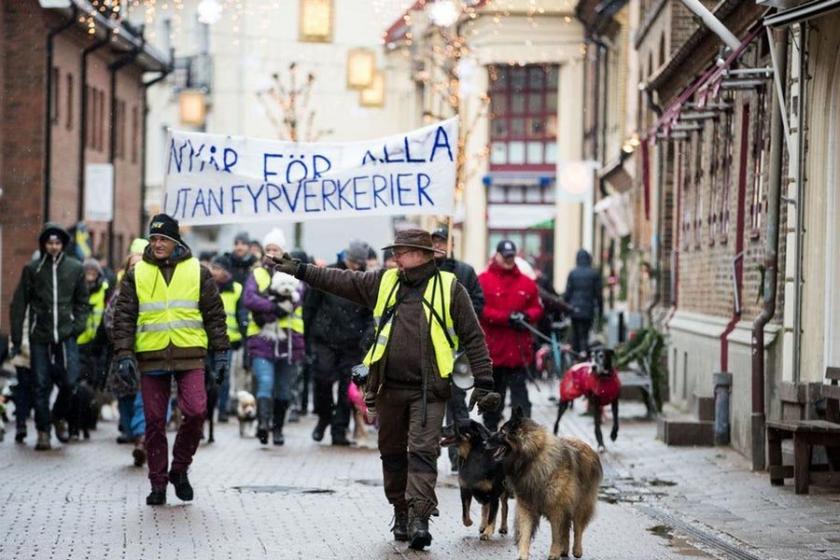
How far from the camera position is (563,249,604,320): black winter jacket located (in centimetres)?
3070

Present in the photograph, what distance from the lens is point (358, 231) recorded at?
186 ft

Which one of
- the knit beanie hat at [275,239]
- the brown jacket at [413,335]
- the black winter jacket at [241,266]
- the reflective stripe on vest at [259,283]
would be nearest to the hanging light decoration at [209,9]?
the black winter jacket at [241,266]

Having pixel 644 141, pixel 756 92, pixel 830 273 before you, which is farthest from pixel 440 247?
pixel 644 141

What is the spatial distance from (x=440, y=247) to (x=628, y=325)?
1584 cm

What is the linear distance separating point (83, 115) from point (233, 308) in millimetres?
21861

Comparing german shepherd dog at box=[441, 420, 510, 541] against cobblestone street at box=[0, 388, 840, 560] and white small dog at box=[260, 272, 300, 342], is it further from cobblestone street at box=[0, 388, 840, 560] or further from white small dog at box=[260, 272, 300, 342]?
white small dog at box=[260, 272, 300, 342]

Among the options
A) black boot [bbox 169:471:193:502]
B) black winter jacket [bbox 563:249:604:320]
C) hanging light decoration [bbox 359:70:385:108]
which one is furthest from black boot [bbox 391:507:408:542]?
hanging light decoration [bbox 359:70:385:108]

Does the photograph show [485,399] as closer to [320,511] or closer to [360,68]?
[320,511]

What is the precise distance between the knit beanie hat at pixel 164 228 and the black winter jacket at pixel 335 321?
17.8 ft

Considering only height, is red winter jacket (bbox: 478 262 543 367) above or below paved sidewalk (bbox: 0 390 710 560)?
above

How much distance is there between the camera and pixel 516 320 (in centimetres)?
1720

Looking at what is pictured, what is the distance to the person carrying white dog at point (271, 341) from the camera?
19688mm

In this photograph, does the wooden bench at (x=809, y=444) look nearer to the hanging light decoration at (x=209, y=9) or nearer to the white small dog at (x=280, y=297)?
the white small dog at (x=280, y=297)

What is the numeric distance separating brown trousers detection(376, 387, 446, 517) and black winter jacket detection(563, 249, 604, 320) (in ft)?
59.0
